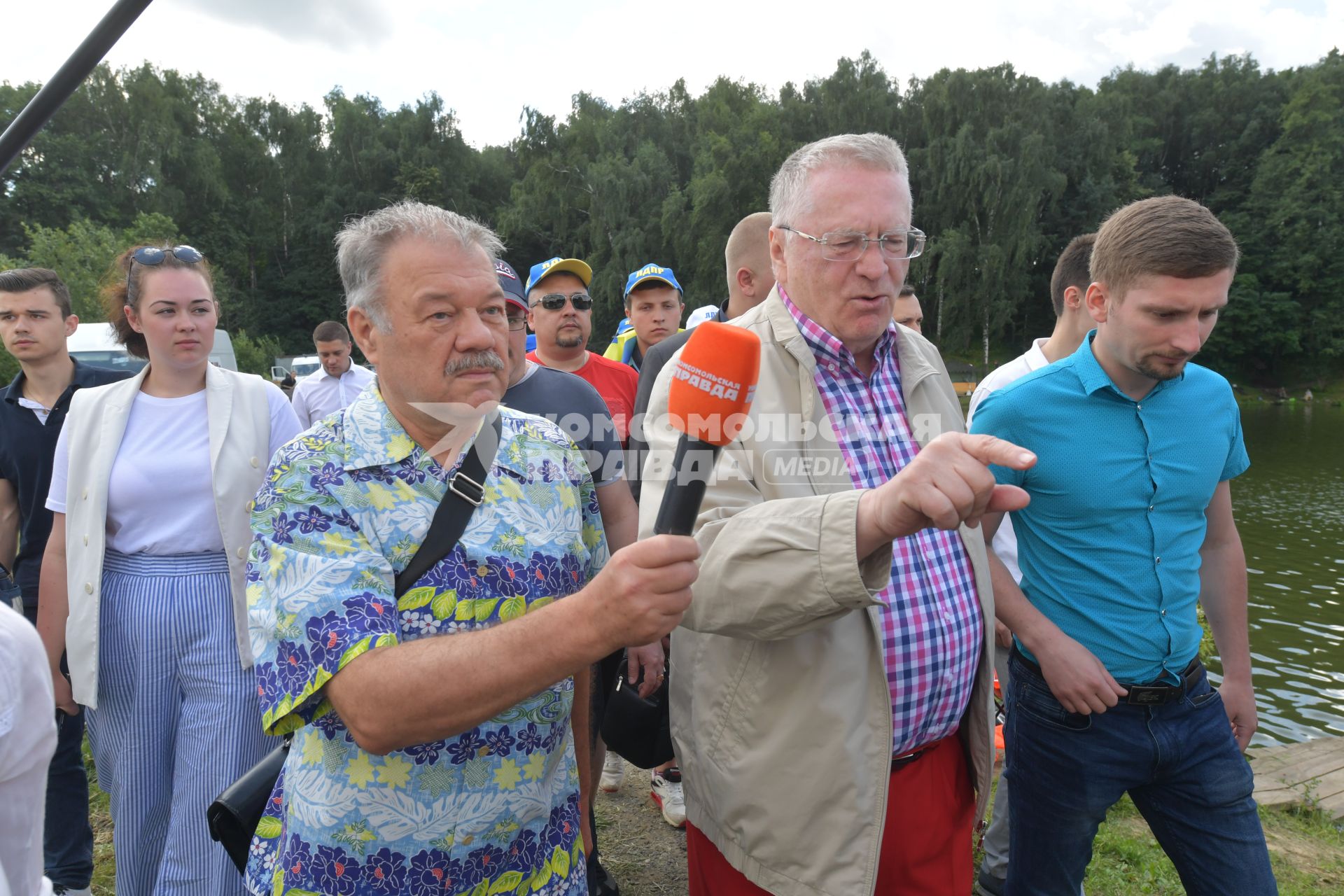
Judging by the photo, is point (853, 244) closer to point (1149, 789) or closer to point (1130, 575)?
point (1130, 575)

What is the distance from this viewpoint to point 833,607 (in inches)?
58.0

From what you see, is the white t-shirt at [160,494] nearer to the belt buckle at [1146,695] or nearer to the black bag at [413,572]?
the black bag at [413,572]

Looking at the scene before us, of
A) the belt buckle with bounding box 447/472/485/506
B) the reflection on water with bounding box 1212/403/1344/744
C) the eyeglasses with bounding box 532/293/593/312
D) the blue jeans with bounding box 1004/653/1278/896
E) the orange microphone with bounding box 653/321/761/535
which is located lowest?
the reflection on water with bounding box 1212/403/1344/744

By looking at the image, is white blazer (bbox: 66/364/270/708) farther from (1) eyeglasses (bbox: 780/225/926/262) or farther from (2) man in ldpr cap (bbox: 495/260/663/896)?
(1) eyeglasses (bbox: 780/225/926/262)

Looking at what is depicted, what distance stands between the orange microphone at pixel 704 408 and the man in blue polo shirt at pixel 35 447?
10.9ft

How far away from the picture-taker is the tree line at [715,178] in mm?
34438

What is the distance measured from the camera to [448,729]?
130cm

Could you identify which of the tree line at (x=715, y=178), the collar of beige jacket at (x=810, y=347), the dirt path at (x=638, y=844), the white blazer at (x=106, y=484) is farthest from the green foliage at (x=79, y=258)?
the collar of beige jacket at (x=810, y=347)

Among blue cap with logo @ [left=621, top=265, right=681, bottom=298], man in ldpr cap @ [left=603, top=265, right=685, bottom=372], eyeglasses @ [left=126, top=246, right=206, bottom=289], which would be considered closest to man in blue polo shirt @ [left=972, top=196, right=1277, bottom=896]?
eyeglasses @ [left=126, top=246, right=206, bottom=289]

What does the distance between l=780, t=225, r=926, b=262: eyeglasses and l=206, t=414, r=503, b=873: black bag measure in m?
0.91

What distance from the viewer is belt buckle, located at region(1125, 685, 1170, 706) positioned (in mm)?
2223

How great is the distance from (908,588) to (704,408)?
102cm

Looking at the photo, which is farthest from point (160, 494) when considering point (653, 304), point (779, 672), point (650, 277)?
point (650, 277)

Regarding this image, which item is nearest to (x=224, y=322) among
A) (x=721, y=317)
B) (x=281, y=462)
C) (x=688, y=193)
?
(x=688, y=193)
